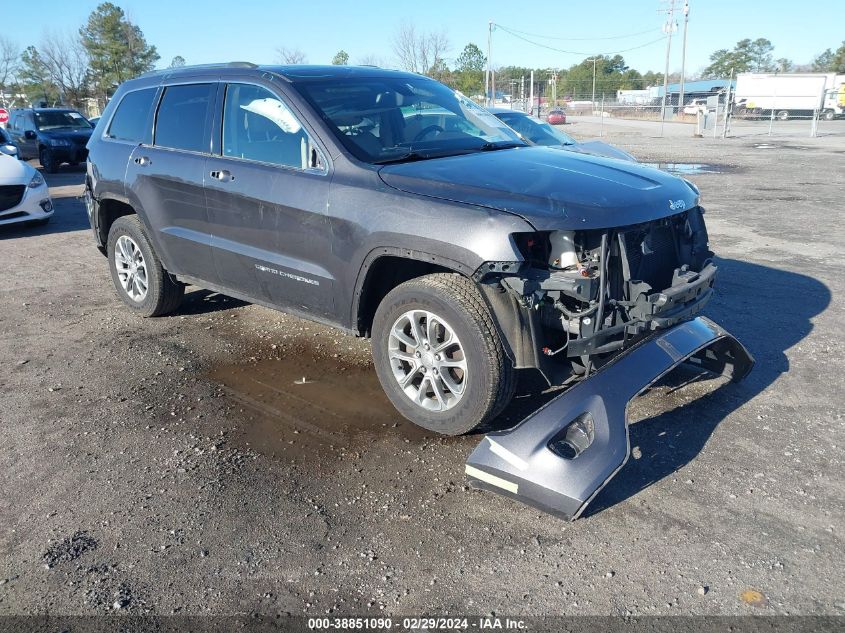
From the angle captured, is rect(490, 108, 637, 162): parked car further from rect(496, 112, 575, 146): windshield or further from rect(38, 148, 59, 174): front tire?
rect(38, 148, 59, 174): front tire

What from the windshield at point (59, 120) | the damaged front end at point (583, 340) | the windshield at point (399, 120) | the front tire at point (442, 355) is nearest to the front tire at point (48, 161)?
the windshield at point (59, 120)

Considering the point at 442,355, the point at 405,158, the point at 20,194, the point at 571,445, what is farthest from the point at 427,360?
the point at 20,194

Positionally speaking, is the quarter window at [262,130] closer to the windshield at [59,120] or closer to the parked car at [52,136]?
the parked car at [52,136]

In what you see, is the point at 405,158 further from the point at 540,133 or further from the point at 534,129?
the point at 534,129

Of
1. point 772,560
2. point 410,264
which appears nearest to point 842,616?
point 772,560

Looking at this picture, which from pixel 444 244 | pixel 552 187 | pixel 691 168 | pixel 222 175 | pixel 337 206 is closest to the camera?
pixel 444 244

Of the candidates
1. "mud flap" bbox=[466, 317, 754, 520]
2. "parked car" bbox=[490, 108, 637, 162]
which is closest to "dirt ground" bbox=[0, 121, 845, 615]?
"mud flap" bbox=[466, 317, 754, 520]

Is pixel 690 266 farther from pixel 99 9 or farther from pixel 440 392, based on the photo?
pixel 99 9

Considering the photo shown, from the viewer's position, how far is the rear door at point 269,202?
14.2 feet

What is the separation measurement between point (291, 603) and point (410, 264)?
6.69ft

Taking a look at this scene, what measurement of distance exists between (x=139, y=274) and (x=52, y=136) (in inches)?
602

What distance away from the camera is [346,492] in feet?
11.4

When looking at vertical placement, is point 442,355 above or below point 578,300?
below

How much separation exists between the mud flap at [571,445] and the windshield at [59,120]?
19.6 meters
